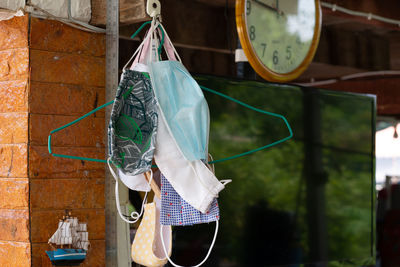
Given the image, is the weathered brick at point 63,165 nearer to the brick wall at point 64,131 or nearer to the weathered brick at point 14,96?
the brick wall at point 64,131

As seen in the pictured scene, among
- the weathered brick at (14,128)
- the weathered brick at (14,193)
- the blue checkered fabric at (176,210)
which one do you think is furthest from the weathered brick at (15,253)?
the blue checkered fabric at (176,210)

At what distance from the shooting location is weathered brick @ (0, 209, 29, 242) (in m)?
1.74

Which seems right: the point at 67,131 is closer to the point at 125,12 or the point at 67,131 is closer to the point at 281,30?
the point at 125,12

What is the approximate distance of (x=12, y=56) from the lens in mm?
1785

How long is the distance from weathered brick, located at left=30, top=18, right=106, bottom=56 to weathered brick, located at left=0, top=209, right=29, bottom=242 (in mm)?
479

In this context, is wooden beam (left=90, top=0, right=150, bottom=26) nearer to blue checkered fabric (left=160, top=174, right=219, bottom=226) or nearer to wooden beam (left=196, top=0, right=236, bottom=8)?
blue checkered fabric (left=160, top=174, right=219, bottom=226)

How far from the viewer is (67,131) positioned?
1.82 metres

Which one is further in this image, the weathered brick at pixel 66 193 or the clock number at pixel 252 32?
the clock number at pixel 252 32

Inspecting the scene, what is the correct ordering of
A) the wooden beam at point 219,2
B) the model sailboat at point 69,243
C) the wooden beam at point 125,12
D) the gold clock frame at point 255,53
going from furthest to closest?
the wooden beam at point 219,2 < the gold clock frame at point 255,53 < the wooden beam at point 125,12 < the model sailboat at point 69,243

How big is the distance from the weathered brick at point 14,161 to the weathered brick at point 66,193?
49 mm

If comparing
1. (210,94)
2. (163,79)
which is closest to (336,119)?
(210,94)

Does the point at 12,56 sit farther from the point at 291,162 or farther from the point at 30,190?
the point at 291,162

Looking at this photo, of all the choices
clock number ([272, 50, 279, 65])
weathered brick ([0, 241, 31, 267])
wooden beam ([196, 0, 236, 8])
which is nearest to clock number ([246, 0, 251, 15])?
clock number ([272, 50, 279, 65])

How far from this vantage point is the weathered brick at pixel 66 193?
1758mm
